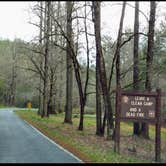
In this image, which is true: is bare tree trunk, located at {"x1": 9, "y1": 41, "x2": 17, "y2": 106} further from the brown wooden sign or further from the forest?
the brown wooden sign

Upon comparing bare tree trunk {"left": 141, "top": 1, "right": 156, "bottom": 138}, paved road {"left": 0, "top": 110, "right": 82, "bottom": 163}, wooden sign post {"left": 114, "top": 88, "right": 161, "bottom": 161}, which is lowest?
paved road {"left": 0, "top": 110, "right": 82, "bottom": 163}

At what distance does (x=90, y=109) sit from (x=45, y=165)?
214 feet

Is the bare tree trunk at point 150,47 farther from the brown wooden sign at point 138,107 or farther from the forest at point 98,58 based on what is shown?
the brown wooden sign at point 138,107

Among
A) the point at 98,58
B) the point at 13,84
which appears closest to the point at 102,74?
the point at 98,58

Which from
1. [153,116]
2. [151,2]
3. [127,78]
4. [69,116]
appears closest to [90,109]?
[127,78]

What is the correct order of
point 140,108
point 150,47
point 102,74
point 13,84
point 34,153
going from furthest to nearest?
point 13,84 → point 150,47 → point 102,74 → point 140,108 → point 34,153

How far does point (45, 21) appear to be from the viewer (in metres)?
47.2

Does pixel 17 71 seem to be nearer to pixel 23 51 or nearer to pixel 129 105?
pixel 23 51

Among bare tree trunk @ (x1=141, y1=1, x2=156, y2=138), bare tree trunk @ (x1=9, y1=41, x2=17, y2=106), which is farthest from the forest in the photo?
bare tree trunk @ (x1=9, y1=41, x2=17, y2=106)

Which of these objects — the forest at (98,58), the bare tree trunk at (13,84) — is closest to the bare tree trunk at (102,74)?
the forest at (98,58)

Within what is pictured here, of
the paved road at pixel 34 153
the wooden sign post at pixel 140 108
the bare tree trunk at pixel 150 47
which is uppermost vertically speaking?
the bare tree trunk at pixel 150 47

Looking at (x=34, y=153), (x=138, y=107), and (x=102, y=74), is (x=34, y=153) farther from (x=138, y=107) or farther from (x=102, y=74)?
(x=102, y=74)

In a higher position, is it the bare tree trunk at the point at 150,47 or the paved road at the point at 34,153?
the bare tree trunk at the point at 150,47

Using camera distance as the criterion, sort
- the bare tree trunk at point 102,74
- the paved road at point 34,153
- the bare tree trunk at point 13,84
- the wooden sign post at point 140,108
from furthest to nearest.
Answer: the bare tree trunk at point 13,84 < the bare tree trunk at point 102,74 < the wooden sign post at point 140,108 < the paved road at point 34,153
